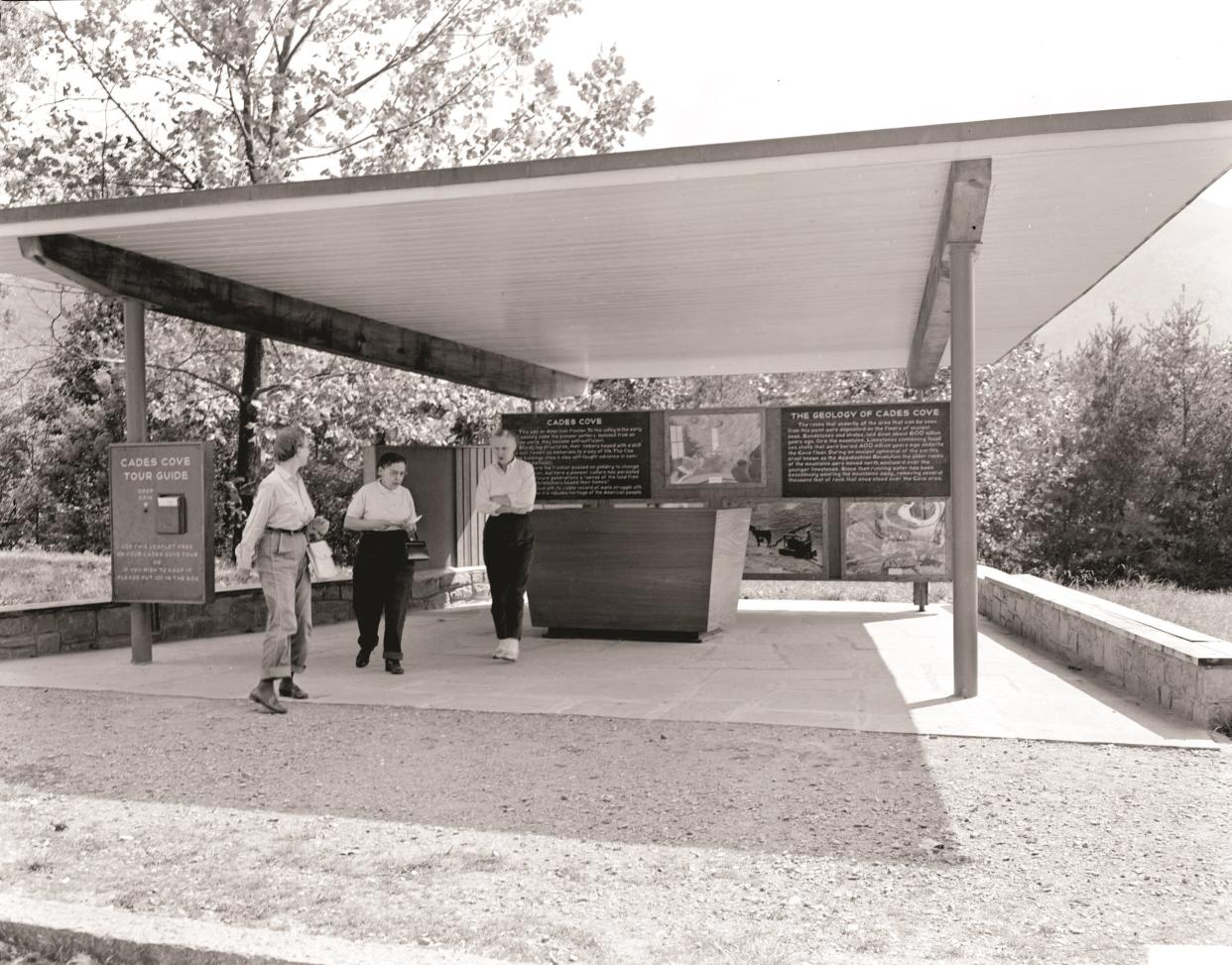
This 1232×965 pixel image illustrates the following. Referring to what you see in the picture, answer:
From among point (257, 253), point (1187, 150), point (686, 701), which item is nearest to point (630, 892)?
point (686, 701)

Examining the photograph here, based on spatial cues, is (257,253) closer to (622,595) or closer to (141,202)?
(141,202)

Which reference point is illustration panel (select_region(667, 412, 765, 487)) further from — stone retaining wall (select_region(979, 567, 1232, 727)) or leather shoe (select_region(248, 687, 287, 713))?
leather shoe (select_region(248, 687, 287, 713))

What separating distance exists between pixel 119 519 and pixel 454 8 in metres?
15.5

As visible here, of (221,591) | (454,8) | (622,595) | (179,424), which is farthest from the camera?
(179,424)

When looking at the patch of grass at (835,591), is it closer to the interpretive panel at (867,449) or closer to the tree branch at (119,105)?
the interpretive panel at (867,449)

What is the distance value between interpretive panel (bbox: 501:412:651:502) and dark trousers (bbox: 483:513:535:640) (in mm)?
2973

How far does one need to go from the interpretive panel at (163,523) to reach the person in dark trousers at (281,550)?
1.91 metres

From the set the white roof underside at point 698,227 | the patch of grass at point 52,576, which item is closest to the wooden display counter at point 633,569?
the white roof underside at point 698,227

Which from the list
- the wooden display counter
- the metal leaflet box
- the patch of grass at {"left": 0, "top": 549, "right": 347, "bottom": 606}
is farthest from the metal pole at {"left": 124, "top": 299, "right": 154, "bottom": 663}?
the patch of grass at {"left": 0, "top": 549, "right": 347, "bottom": 606}

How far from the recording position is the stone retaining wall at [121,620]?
32.4ft

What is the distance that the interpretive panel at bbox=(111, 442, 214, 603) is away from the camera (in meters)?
8.97

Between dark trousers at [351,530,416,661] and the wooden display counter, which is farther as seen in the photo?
the wooden display counter

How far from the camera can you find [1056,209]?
24.8ft

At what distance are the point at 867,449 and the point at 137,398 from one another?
678cm
